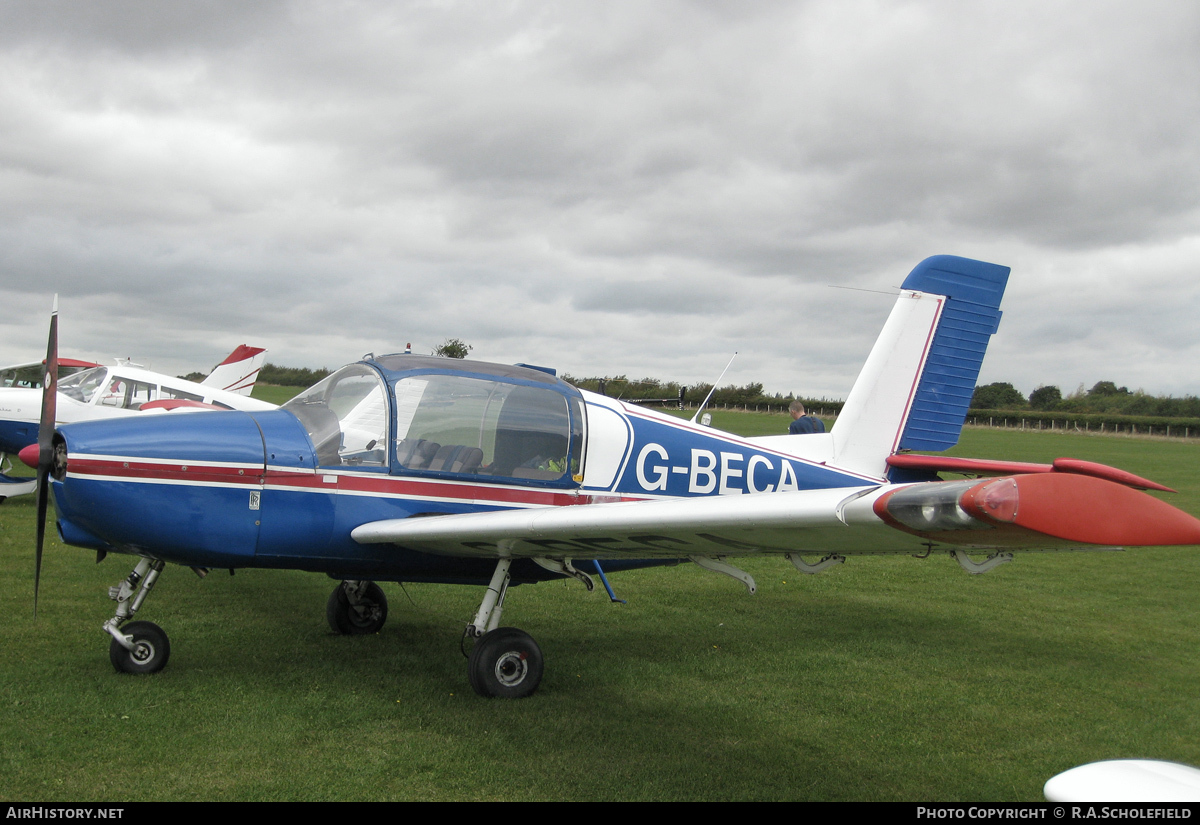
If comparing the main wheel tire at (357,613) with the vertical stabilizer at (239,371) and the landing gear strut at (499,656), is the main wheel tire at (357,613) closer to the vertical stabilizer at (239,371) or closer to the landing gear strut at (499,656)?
the landing gear strut at (499,656)

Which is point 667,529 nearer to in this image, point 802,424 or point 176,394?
point 802,424

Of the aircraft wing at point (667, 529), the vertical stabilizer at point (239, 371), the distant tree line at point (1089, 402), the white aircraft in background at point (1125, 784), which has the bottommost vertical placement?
the white aircraft in background at point (1125, 784)

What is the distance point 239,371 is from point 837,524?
23661mm

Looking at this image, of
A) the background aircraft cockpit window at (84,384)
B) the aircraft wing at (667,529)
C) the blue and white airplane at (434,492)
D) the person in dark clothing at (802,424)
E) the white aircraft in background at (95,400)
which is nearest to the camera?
the aircraft wing at (667,529)

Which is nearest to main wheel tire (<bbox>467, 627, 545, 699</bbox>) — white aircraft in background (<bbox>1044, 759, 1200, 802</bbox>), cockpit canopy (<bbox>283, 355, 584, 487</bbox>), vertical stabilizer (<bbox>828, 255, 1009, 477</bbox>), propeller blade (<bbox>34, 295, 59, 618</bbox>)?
cockpit canopy (<bbox>283, 355, 584, 487</bbox>)

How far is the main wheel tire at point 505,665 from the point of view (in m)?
4.80

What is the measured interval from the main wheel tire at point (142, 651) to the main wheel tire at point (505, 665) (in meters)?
1.90

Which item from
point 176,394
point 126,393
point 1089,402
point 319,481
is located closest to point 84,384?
point 126,393

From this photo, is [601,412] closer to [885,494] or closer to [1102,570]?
[885,494]

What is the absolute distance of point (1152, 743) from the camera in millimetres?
4480

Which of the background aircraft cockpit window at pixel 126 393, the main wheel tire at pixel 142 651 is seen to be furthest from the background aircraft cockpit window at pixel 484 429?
the background aircraft cockpit window at pixel 126 393
